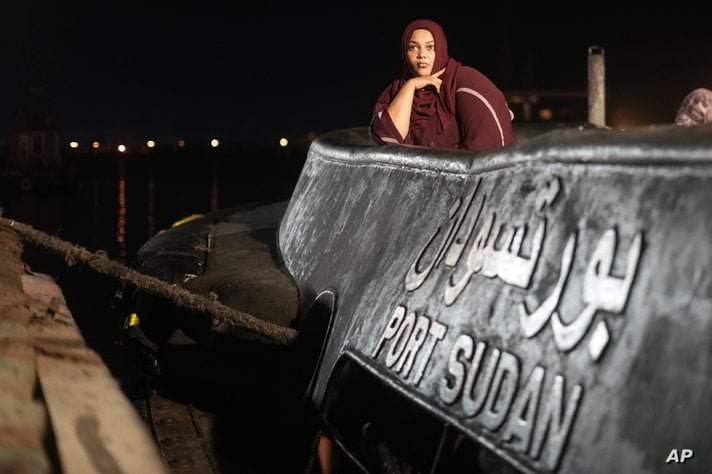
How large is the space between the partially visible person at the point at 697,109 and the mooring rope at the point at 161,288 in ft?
12.3

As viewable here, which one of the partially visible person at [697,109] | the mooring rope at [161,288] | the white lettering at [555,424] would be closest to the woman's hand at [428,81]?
the mooring rope at [161,288]

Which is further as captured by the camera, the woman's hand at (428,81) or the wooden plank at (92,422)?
the woman's hand at (428,81)

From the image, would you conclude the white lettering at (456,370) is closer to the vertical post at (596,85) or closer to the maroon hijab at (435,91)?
the maroon hijab at (435,91)

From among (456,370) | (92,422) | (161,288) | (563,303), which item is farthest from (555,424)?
(161,288)

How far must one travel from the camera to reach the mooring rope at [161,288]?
4156 millimetres

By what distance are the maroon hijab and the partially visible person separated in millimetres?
2369

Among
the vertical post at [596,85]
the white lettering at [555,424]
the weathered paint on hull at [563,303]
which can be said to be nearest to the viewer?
the weathered paint on hull at [563,303]

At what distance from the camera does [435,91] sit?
4.77 m

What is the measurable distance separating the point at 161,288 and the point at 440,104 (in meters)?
1.91

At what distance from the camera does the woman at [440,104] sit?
15.3ft

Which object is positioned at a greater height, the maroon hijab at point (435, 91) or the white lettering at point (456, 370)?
the maroon hijab at point (435, 91)

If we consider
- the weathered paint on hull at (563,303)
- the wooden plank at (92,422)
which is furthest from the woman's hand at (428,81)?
the wooden plank at (92,422)

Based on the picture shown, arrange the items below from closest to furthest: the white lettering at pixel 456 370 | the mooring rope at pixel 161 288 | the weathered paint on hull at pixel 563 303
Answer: the weathered paint on hull at pixel 563 303 < the white lettering at pixel 456 370 < the mooring rope at pixel 161 288

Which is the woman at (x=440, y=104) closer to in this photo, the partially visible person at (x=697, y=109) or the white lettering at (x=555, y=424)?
the partially visible person at (x=697, y=109)
